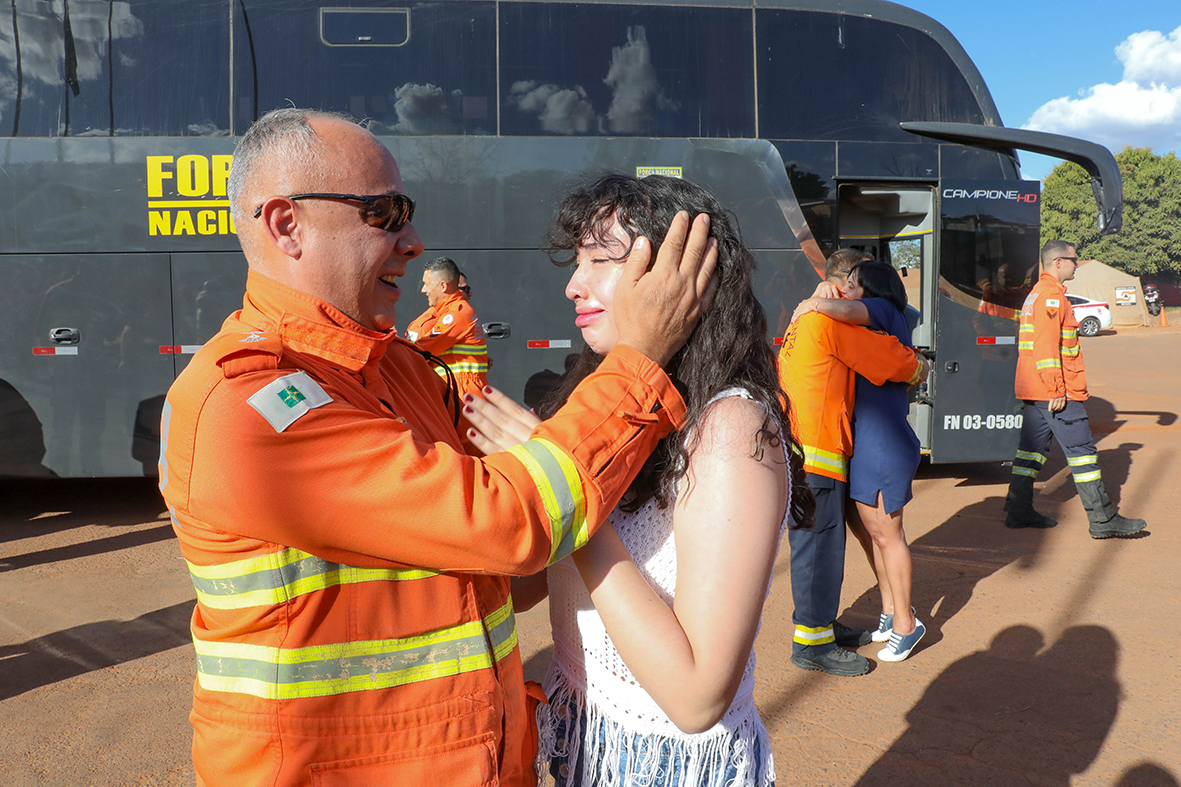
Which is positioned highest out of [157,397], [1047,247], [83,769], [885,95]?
[885,95]

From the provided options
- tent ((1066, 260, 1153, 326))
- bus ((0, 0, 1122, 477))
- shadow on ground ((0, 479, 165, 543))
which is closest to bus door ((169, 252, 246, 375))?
bus ((0, 0, 1122, 477))

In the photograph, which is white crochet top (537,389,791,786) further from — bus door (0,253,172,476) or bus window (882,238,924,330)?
bus window (882,238,924,330)

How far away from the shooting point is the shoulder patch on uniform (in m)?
1.08

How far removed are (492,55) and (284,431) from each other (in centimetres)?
640

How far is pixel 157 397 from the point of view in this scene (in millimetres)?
6613

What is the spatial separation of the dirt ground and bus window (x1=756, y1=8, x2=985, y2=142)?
11.4 feet

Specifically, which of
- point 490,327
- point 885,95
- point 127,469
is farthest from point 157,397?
point 885,95

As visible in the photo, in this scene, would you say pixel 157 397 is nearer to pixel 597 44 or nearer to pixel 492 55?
pixel 492 55

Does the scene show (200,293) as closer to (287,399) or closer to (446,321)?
(446,321)

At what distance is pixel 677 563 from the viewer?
1396 mm

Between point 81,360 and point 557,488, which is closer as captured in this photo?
point 557,488

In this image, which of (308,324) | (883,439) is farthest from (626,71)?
(308,324)

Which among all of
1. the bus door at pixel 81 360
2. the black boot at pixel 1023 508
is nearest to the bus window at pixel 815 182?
the black boot at pixel 1023 508

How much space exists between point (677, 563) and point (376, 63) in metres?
6.37
